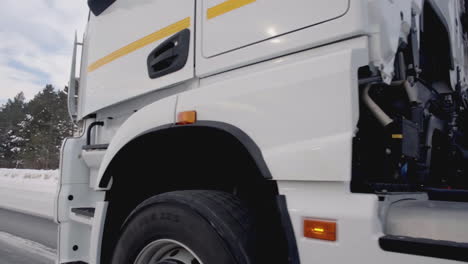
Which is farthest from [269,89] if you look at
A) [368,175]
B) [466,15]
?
[466,15]

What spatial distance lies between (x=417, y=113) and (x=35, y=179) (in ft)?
48.1

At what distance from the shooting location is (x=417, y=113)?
1962mm

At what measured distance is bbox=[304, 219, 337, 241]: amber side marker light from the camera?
4.24 feet

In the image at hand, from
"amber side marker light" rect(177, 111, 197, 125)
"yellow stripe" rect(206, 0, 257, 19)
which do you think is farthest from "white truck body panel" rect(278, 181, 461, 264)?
"yellow stripe" rect(206, 0, 257, 19)

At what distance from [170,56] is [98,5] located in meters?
1.06

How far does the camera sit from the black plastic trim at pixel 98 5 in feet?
9.09

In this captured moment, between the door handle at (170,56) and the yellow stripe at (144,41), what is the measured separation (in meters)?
0.04

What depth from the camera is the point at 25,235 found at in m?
6.15

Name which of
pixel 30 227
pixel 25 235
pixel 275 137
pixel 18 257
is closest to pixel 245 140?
pixel 275 137

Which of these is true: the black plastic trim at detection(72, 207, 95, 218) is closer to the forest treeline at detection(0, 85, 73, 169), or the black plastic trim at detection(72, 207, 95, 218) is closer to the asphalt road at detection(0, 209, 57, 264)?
the asphalt road at detection(0, 209, 57, 264)

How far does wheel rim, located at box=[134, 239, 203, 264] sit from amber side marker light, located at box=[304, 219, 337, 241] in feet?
1.99

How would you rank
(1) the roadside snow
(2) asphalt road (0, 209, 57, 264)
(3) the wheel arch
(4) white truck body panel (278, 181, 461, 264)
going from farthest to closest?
(1) the roadside snow
(2) asphalt road (0, 209, 57, 264)
(3) the wheel arch
(4) white truck body panel (278, 181, 461, 264)

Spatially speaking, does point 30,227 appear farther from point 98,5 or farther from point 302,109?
point 302,109

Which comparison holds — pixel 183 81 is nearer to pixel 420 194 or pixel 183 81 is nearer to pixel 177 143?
pixel 177 143
